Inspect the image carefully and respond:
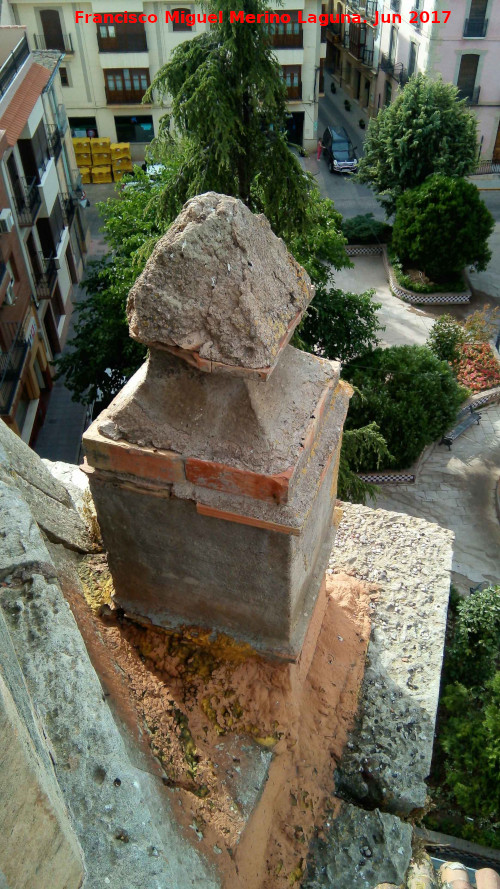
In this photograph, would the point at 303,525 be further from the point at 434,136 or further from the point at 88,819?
the point at 434,136

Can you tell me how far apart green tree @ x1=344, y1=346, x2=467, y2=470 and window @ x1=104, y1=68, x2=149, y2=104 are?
1885 cm

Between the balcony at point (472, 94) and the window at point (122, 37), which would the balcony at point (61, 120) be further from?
the balcony at point (472, 94)

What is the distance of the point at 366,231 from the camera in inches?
984

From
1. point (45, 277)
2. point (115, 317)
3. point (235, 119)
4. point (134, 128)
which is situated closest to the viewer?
point (235, 119)

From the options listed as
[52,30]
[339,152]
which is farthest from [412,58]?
[52,30]

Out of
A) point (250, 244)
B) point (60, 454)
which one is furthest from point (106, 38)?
point (250, 244)

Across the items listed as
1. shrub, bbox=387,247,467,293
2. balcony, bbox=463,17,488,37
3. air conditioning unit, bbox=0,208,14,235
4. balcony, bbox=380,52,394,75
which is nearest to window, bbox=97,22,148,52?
balcony, bbox=380,52,394,75

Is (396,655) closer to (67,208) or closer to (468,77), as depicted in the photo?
(67,208)

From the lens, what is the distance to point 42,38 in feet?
89.8

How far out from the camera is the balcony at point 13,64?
1695 centimetres

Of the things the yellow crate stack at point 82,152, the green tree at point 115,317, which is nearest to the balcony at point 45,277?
the green tree at point 115,317

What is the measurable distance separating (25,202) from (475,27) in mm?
18719

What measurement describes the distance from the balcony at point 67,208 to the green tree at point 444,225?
10.5 meters

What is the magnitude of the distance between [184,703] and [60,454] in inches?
552
